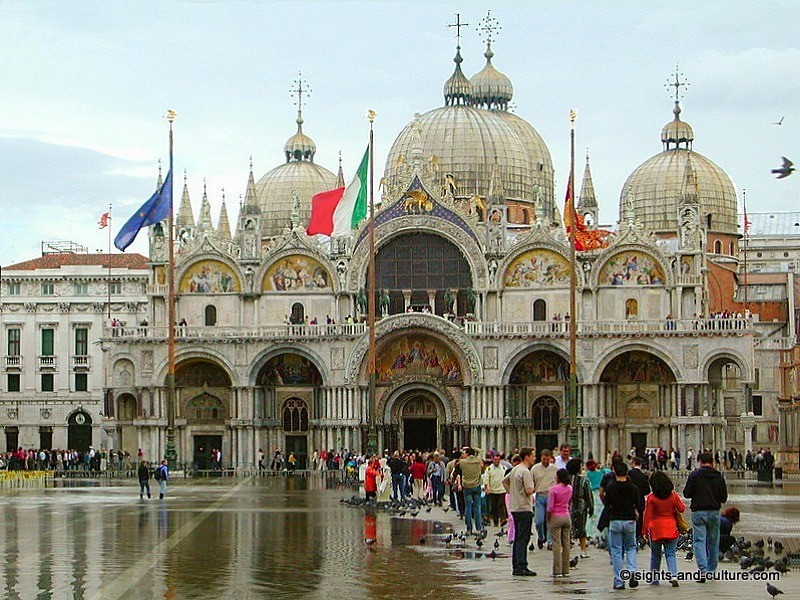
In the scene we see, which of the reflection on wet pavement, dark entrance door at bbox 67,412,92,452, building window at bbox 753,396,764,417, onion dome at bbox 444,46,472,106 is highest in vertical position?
onion dome at bbox 444,46,472,106

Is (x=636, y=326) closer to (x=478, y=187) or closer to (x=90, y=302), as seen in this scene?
(x=478, y=187)

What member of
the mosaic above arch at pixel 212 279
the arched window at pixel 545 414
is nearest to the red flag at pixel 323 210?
the mosaic above arch at pixel 212 279

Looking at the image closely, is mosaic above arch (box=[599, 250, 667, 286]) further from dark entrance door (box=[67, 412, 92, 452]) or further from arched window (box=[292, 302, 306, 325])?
dark entrance door (box=[67, 412, 92, 452])

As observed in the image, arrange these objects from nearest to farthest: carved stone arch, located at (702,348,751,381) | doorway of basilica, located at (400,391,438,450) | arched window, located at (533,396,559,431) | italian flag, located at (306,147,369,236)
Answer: italian flag, located at (306,147,369,236) < carved stone arch, located at (702,348,751,381) < arched window, located at (533,396,559,431) < doorway of basilica, located at (400,391,438,450)

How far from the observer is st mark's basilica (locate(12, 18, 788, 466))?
87250 millimetres

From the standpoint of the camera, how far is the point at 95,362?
115 meters

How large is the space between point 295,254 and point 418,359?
27.9 feet

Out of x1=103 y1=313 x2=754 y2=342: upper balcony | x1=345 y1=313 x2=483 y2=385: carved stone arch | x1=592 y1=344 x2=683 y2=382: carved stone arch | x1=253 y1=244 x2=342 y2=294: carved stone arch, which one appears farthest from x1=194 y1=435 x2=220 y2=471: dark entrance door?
x1=592 y1=344 x2=683 y2=382: carved stone arch

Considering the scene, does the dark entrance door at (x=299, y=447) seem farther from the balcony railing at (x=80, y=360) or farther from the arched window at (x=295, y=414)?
the balcony railing at (x=80, y=360)

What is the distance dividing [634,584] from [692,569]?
11.3 ft

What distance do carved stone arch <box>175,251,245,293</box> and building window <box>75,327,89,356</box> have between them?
24.4 metres

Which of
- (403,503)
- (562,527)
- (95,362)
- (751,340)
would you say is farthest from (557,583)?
(95,362)

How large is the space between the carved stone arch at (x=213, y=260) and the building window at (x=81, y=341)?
24.4 metres

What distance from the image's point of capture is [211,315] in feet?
304
